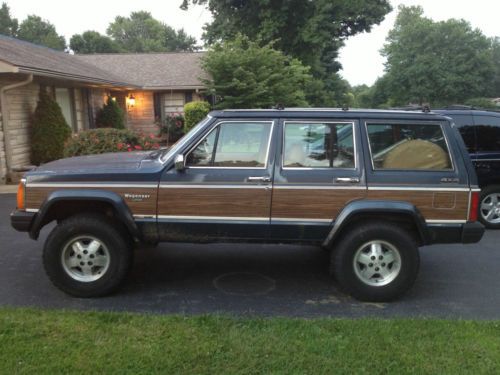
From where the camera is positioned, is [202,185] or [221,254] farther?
[221,254]

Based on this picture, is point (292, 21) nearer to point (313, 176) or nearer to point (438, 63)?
point (313, 176)

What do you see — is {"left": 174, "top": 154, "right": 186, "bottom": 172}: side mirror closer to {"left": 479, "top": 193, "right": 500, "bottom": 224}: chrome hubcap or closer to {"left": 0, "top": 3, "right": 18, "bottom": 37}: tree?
{"left": 479, "top": 193, "right": 500, "bottom": 224}: chrome hubcap

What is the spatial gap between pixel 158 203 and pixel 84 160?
1.20 meters

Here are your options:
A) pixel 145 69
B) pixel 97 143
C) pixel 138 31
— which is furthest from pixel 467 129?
pixel 138 31

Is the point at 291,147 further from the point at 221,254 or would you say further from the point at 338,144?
the point at 221,254

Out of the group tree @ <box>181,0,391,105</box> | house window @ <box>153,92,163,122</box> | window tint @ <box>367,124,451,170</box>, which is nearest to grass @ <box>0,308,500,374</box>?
window tint @ <box>367,124,451,170</box>

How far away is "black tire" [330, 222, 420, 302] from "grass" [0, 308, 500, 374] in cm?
55

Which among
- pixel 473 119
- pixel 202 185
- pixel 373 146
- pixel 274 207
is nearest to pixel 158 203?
pixel 202 185

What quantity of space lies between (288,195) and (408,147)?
4.32ft

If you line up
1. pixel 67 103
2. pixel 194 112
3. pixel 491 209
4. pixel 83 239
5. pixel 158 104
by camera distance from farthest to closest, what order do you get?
pixel 158 104 < pixel 194 112 < pixel 67 103 < pixel 491 209 < pixel 83 239

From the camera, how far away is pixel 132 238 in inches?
192

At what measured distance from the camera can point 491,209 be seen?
759 centimetres

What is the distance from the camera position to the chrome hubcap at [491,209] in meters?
7.57

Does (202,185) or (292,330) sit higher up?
(202,185)
